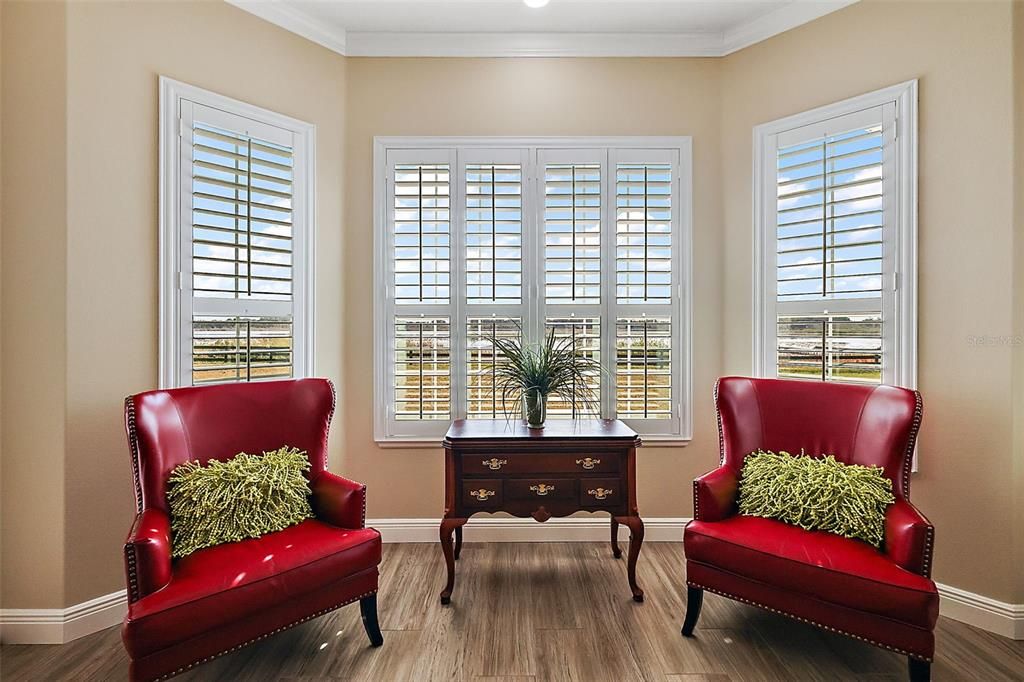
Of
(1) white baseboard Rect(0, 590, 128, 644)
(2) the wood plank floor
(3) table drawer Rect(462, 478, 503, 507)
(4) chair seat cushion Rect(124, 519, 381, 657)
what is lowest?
(2) the wood plank floor

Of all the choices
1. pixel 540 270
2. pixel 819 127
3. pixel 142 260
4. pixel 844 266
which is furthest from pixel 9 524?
pixel 819 127

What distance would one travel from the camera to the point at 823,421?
254 centimetres

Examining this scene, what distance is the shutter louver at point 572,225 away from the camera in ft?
10.9

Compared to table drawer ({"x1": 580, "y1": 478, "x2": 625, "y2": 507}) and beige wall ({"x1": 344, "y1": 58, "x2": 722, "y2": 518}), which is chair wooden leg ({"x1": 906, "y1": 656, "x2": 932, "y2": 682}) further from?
beige wall ({"x1": 344, "y1": 58, "x2": 722, "y2": 518})

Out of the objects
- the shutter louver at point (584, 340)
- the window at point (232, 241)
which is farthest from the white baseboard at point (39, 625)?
the shutter louver at point (584, 340)

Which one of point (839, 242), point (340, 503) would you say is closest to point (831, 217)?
point (839, 242)

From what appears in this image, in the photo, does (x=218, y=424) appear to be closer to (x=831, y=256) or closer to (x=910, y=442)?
(x=910, y=442)

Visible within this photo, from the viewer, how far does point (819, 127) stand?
294 cm

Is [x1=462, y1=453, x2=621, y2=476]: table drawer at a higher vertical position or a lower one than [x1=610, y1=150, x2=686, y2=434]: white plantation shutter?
lower

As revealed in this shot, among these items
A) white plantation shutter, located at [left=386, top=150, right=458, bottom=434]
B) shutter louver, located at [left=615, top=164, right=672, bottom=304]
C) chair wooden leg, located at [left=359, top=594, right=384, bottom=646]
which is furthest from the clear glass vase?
chair wooden leg, located at [left=359, top=594, right=384, bottom=646]

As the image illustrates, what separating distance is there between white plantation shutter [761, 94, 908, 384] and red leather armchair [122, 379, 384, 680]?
2.46 m

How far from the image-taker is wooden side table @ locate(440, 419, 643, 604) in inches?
103

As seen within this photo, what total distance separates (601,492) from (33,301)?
263 centimetres

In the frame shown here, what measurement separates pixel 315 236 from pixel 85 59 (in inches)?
49.0
